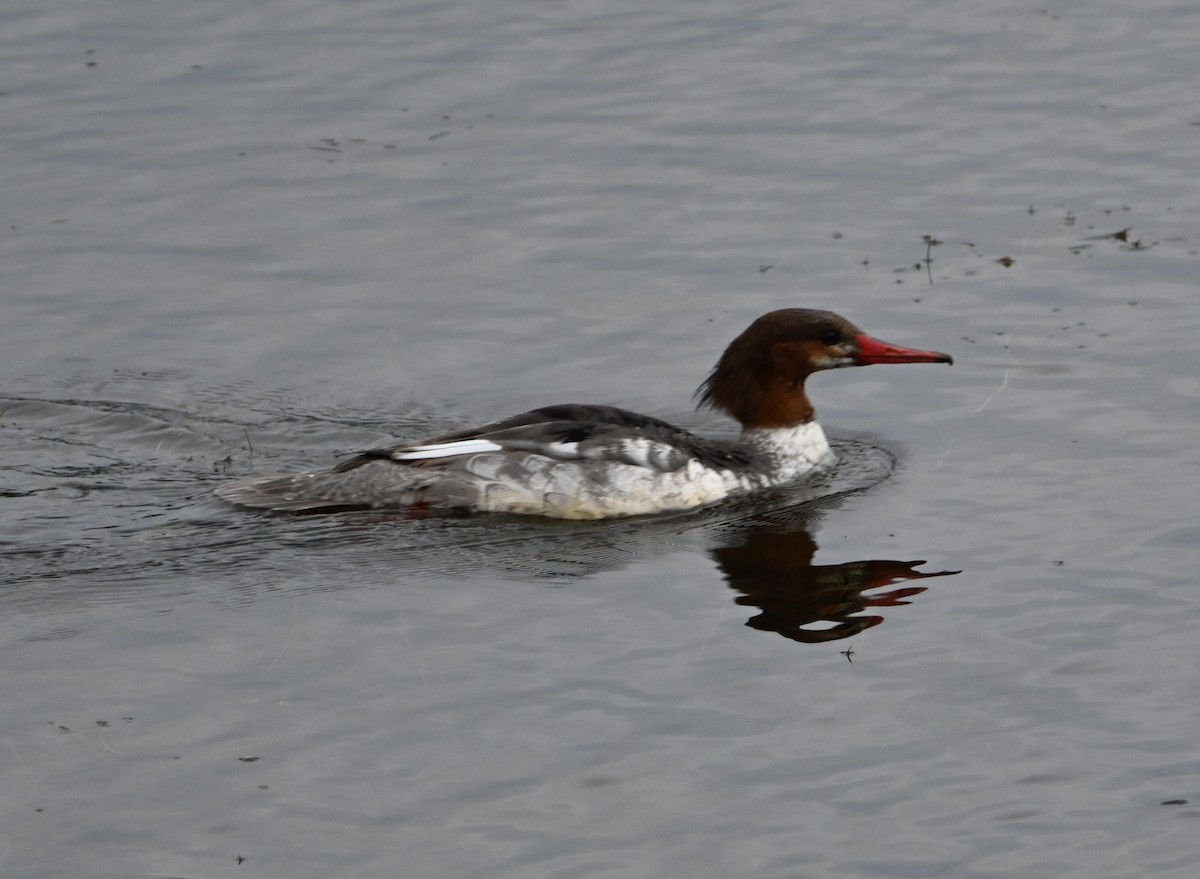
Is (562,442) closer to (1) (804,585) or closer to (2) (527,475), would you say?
(2) (527,475)

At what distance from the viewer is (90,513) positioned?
420 inches

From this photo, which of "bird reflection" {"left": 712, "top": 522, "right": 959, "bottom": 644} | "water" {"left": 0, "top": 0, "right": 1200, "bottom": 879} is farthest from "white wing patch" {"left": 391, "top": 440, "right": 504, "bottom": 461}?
"bird reflection" {"left": 712, "top": 522, "right": 959, "bottom": 644}

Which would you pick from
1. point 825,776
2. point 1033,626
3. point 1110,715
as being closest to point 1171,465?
point 1033,626

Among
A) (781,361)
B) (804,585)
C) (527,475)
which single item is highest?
(781,361)

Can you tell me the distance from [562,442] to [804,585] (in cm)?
177

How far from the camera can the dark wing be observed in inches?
426

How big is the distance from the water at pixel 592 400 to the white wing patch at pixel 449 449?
1.35 feet

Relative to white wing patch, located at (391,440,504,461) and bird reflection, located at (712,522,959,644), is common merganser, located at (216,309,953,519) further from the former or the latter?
bird reflection, located at (712,522,959,644)

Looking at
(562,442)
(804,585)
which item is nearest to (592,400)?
(562,442)

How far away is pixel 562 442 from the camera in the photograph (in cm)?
1082

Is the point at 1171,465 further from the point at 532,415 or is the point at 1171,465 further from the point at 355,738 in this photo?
the point at 355,738

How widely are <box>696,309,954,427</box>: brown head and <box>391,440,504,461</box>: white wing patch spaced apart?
5.26 ft

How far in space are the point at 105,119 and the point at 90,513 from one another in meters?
6.97

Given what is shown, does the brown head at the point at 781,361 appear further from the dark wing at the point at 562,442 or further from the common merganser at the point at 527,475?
the dark wing at the point at 562,442
